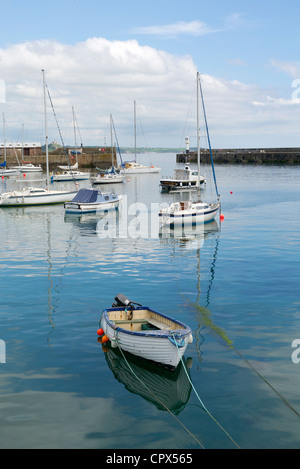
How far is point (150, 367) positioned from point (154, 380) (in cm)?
65

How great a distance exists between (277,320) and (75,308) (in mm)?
7700

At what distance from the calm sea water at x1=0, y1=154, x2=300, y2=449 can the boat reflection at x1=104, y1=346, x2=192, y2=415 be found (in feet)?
0.13

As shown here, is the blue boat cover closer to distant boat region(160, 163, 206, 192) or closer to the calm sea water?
the calm sea water

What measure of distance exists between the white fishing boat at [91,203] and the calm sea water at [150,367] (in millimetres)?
13346

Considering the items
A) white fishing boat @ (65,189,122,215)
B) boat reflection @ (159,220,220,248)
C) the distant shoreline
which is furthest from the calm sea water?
the distant shoreline

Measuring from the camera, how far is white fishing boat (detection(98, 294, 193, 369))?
12930mm

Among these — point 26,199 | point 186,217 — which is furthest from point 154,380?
point 26,199

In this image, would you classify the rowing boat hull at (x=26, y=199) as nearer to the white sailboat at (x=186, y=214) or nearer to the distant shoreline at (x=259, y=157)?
the white sailboat at (x=186, y=214)

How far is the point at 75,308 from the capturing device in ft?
60.5

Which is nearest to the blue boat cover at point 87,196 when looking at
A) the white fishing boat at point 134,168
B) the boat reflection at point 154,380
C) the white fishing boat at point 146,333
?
the white fishing boat at point 146,333

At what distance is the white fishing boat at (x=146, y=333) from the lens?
12930mm

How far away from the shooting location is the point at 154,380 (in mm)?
12859

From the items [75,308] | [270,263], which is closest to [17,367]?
[75,308]

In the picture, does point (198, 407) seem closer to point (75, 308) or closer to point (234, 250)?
point (75, 308)
